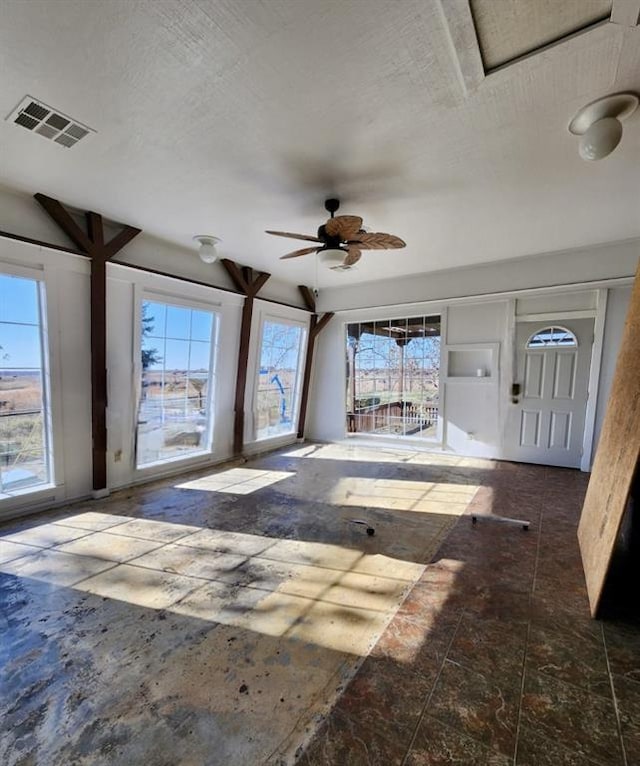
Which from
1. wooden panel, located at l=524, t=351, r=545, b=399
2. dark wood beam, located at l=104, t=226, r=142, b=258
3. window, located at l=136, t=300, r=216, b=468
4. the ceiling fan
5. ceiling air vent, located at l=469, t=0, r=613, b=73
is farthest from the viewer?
wooden panel, located at l=524, t=351, r=545, b=399

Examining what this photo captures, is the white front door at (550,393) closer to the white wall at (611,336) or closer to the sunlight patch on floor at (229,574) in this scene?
the white wall at (611,336)

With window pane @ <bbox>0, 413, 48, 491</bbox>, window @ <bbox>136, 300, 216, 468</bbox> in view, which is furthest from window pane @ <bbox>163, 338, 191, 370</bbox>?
window pane @ <bbox>0, 413, 48, 491</bbox>

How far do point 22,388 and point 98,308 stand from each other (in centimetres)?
100

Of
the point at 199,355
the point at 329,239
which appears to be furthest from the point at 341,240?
the point at 199,355

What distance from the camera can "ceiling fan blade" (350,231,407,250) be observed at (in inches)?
114

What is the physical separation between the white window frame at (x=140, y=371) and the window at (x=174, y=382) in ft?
0.07

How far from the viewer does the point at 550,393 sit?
4.85 metres

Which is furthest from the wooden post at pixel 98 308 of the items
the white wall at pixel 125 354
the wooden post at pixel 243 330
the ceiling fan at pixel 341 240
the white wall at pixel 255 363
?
the white wall at pixel 255 363

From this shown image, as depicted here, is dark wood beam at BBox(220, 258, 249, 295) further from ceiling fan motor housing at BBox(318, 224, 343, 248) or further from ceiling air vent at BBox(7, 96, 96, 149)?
ceiling air vent at BBox(7, 96, 96, 149)

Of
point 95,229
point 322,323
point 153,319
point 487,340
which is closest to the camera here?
point 95,229

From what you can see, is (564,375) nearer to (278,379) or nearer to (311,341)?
(311,341)

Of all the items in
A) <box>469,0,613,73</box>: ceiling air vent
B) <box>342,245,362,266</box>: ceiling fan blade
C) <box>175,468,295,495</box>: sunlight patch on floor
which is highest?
<box>469,0,613,73</box>: ceiling air vent

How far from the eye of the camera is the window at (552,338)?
15.5ft

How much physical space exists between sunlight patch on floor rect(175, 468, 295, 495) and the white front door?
134 inches
